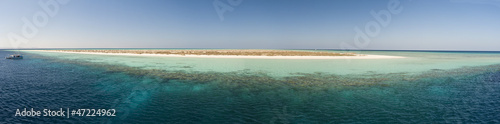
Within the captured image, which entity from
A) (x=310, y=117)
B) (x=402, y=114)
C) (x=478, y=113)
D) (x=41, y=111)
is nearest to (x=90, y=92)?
(x=41, y=111)

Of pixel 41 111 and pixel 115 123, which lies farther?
pixel 41 111

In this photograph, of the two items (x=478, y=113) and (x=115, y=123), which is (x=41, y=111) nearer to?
(x=115, y=123)

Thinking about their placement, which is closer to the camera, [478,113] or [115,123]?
[115,123]

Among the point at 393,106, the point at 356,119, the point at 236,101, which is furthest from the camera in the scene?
the point at 236,101

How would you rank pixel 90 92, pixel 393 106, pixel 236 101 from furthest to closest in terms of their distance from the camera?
1. pixel 90 92
2. pixel 236 101
3. pixel 393 106

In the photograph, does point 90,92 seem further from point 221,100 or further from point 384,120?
point 384,120

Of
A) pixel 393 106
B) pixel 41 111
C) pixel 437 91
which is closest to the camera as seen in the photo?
pixel 41 111

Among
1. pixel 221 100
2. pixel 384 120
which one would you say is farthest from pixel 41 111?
pixel 384 120

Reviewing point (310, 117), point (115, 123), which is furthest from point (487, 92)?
point (115, 123)

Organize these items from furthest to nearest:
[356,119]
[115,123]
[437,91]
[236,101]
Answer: [437,91] < [236,101] < [356,119] < [115,123]
